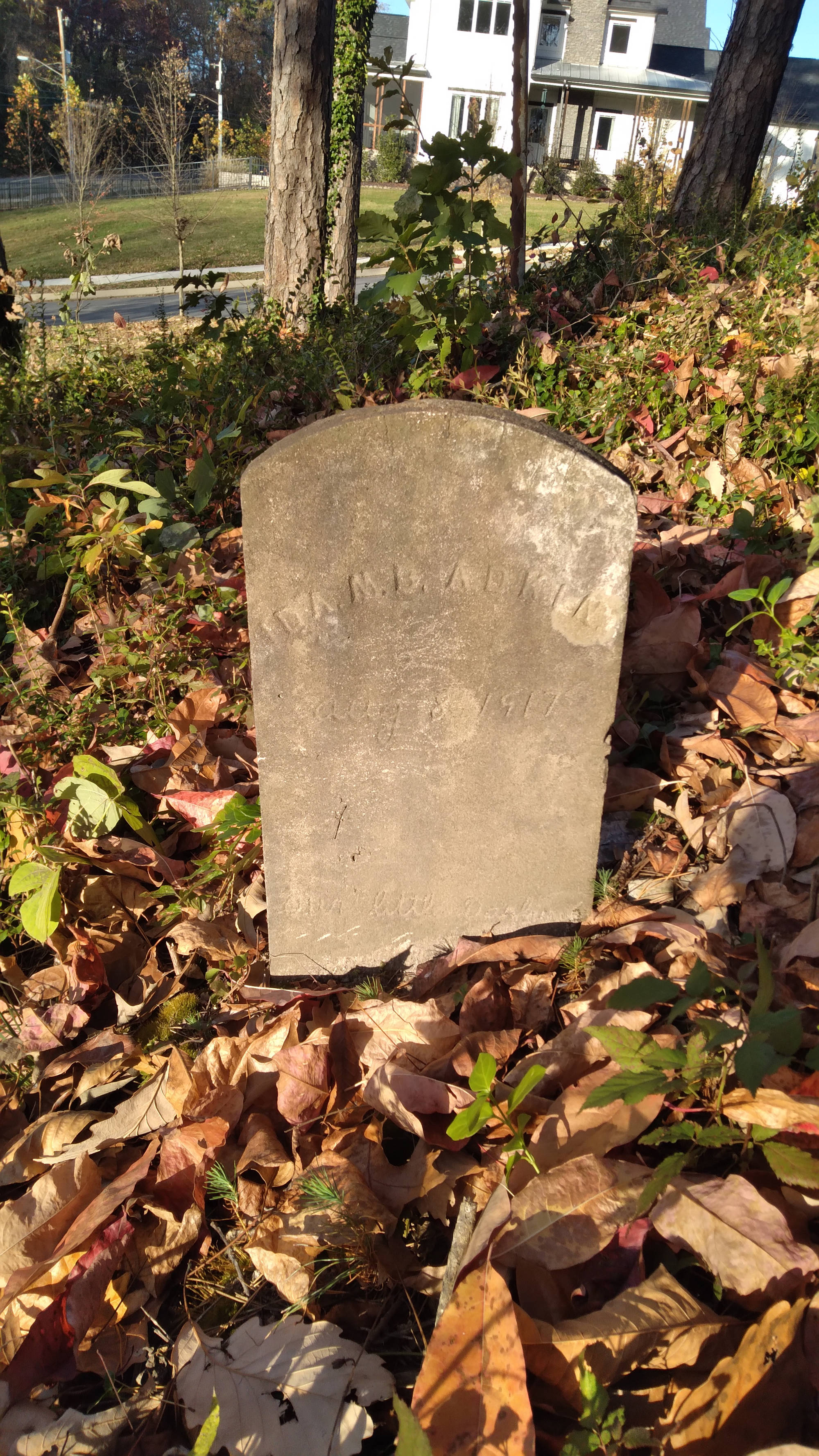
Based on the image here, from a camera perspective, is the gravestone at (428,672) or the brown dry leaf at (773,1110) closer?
the brown dry leaf at (773,1110)

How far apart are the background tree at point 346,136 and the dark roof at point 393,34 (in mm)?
35552

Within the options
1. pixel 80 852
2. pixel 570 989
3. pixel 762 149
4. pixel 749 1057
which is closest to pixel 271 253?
pixel 762 149

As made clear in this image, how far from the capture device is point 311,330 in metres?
5.82

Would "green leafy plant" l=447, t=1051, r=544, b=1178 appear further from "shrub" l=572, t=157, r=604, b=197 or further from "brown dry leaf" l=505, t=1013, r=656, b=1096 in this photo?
"shrub" l=572, t=157, r=604, b=197

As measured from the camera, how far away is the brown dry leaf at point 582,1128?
1.67 meters

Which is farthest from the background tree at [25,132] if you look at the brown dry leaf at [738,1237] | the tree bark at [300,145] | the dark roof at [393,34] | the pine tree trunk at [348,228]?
the brown dry leaf at [738,1237]

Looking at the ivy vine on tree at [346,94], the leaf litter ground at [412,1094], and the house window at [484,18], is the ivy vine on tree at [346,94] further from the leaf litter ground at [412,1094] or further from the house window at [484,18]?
the house window at [484,18]

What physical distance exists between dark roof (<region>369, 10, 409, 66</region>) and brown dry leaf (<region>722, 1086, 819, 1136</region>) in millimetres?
44287

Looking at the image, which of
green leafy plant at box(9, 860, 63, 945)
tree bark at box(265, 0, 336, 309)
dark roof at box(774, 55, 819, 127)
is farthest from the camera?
dark roof at box(774, 55, 819, 127)

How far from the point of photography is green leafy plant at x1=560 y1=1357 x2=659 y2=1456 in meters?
1.21

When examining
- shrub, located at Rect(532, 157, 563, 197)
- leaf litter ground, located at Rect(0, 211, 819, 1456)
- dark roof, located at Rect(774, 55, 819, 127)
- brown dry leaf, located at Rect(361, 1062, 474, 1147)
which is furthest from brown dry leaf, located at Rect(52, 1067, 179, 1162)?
dark roof, located at Rect(774, 55, 819, 127)

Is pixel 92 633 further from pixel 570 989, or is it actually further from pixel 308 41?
pixel 308 41

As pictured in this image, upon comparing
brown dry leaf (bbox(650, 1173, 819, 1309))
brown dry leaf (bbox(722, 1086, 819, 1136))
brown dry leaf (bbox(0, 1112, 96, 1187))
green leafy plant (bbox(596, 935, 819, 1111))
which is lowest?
brown dry leaf (bbox(0, 1112, 96, 1187))

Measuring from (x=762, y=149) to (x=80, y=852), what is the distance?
6.91 metres
